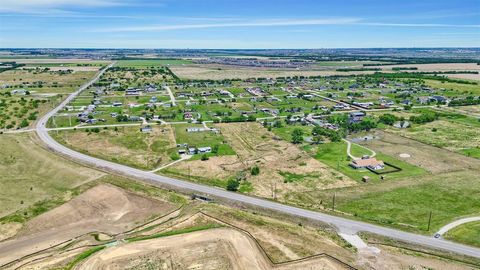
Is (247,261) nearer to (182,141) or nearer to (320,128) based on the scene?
(182,141)

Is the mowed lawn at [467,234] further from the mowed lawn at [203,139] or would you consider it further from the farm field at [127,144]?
the farm field at [127,144]

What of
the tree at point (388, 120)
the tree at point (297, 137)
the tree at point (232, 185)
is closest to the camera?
the tree at point (232, 185)

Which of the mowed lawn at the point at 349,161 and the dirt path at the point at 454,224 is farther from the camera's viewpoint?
the mowed lawn at the point at 349,161

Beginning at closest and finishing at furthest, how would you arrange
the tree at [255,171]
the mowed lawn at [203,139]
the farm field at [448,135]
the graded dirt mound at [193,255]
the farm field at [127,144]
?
1. the graded dirt mound at [193,255]
2. the tree at [255,171]
3. the farm field at [127,144]
4. the mowed lawn at [203,139]
5. the farm field at [448,135]

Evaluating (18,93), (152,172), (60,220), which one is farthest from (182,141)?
(18,93)

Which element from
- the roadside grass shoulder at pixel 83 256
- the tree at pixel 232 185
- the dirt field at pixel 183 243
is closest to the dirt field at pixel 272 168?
the tree at pixel 232 185

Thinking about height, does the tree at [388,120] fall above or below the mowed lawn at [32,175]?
above
